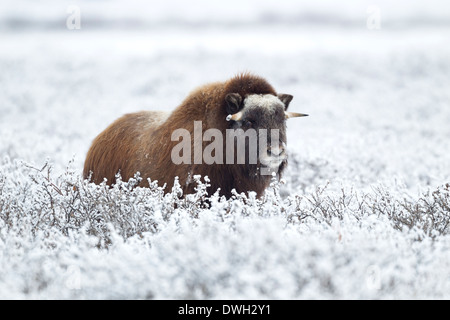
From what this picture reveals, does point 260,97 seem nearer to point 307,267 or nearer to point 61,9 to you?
point 307,267

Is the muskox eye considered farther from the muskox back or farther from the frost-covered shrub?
the muskox back

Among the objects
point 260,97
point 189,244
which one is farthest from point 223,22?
point 189,244

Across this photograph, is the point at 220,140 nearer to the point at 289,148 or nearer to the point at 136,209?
the point at 136,209

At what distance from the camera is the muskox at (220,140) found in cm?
477

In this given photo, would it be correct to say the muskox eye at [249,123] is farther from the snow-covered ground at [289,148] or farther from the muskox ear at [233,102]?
the snow-covered ground at [289,148]

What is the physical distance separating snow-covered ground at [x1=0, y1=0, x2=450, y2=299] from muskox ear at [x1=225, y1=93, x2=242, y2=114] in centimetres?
101

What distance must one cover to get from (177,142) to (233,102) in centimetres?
74

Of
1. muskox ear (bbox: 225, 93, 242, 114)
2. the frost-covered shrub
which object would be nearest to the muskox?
muskox ear (bbox: 225, 93, 242, 114)

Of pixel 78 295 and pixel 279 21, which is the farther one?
pixel 279 21

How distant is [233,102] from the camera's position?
4.84 m

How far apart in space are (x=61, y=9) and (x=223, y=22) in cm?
1396

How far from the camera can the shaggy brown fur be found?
4.81 metres

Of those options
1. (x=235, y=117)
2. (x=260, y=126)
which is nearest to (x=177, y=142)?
(x=235, y=117)
